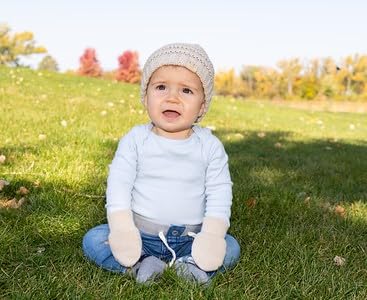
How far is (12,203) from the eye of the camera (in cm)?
366

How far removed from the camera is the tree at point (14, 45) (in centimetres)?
7525

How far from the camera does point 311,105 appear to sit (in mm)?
46188

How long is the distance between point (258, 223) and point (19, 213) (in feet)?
5.68

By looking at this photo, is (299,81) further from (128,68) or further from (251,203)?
(251,203)

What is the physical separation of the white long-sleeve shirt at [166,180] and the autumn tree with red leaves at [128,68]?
70623 millimetres

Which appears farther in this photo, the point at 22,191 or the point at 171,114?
the point at 22,191

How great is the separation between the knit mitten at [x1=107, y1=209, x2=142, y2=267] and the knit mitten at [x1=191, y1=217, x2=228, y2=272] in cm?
31

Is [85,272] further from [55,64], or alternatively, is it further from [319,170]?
[55,64]

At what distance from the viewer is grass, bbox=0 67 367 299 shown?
262cm

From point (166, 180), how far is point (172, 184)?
0.04 metres

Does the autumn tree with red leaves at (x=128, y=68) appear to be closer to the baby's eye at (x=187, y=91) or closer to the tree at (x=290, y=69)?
the tree at (x=290, y=69)

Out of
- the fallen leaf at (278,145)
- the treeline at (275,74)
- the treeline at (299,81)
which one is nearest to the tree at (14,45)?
the treeline at (275,74)

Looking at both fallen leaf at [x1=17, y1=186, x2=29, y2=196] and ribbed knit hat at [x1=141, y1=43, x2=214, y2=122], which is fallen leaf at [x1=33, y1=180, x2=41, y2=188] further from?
ribbed knit hat at [x1=141, y1=43, x2=214, y2=122]

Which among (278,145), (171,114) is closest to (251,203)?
(171,114)
